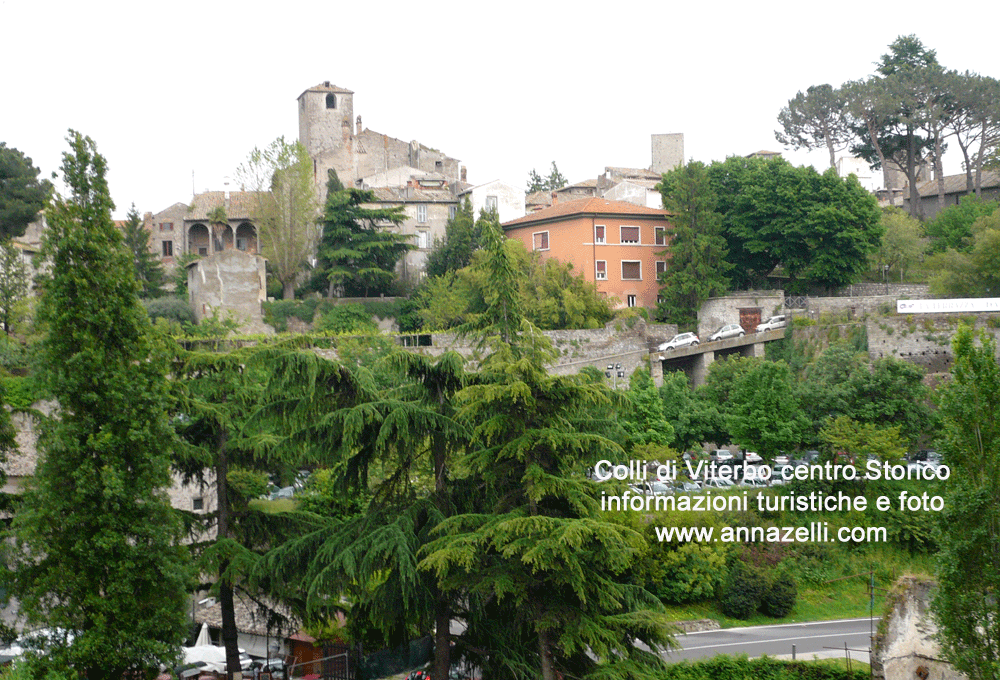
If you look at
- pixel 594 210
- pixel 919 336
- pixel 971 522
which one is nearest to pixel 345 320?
pixel 594 210

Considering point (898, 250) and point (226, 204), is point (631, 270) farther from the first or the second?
point (226, 204)

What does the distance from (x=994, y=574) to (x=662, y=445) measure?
19407 millimetres

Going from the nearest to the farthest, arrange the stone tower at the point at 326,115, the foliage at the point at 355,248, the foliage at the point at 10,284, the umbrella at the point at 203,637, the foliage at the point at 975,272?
the umbrella at the point at 203,637 < the foliage at the point at 10,284 < the foliage at the point at 975,272 < the foliage at the point at 355,248 < the stone tower at the point at 326,115

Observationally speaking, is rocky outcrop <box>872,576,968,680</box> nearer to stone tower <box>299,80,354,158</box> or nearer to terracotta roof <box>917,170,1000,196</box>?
terracotta roof <box>917,170,1000,196</box>

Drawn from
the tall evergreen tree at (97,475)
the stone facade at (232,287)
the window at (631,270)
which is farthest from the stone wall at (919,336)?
the tall evergreen tree at (97,475)

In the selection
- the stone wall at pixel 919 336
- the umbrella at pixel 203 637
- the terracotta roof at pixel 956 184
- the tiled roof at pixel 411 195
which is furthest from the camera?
the terracotta roof at pixel 956 184

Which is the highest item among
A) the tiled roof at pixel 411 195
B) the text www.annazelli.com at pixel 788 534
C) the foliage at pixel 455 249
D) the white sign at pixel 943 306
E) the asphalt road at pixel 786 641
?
the tiled roof at pixel 411 195

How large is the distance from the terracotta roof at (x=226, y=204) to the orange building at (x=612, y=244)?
49.2 ft

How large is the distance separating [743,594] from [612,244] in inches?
888

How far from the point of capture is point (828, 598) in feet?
78.8

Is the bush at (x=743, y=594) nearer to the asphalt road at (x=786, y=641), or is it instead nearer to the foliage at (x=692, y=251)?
the asphalt road at (x=786, y=641)

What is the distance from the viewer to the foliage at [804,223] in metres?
41.3

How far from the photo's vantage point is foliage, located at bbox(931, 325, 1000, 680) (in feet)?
35.9

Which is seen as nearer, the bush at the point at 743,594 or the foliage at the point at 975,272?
the bush at the point at 743,594
